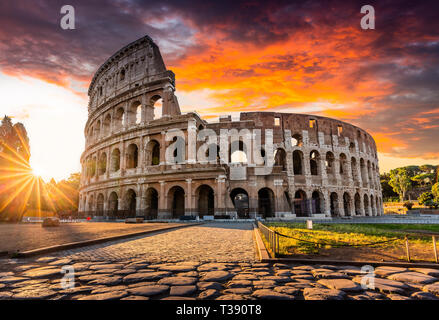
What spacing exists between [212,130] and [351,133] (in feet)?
65.0

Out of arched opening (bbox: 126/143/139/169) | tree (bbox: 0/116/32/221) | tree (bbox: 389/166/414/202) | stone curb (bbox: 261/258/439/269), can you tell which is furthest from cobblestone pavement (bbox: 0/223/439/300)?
tree (bbox: 389/166/414/202)

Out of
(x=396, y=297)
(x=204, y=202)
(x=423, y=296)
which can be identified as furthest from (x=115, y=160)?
(x=423, y=296)

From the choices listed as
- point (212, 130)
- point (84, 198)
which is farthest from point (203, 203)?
point (84, 198)

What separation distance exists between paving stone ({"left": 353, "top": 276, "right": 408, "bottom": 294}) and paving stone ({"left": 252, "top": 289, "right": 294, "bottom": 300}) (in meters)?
1.24

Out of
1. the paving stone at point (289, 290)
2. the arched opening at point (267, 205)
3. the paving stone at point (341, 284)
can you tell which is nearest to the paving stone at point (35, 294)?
the paving stone at point (289, 290)

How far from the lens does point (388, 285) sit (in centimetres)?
296

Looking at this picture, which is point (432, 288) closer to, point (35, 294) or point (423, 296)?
point (423, 296)

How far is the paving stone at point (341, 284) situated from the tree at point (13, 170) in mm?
27057

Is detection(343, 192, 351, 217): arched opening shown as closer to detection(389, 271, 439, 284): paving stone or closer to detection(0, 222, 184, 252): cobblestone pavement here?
detection(0, 222, 184, 252): cobblestone pavement

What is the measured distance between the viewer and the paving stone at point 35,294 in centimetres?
247

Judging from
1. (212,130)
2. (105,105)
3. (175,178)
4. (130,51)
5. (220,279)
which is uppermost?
(130,51)

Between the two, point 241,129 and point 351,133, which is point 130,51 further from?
point 351,133

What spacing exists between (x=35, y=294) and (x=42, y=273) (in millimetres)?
1083
